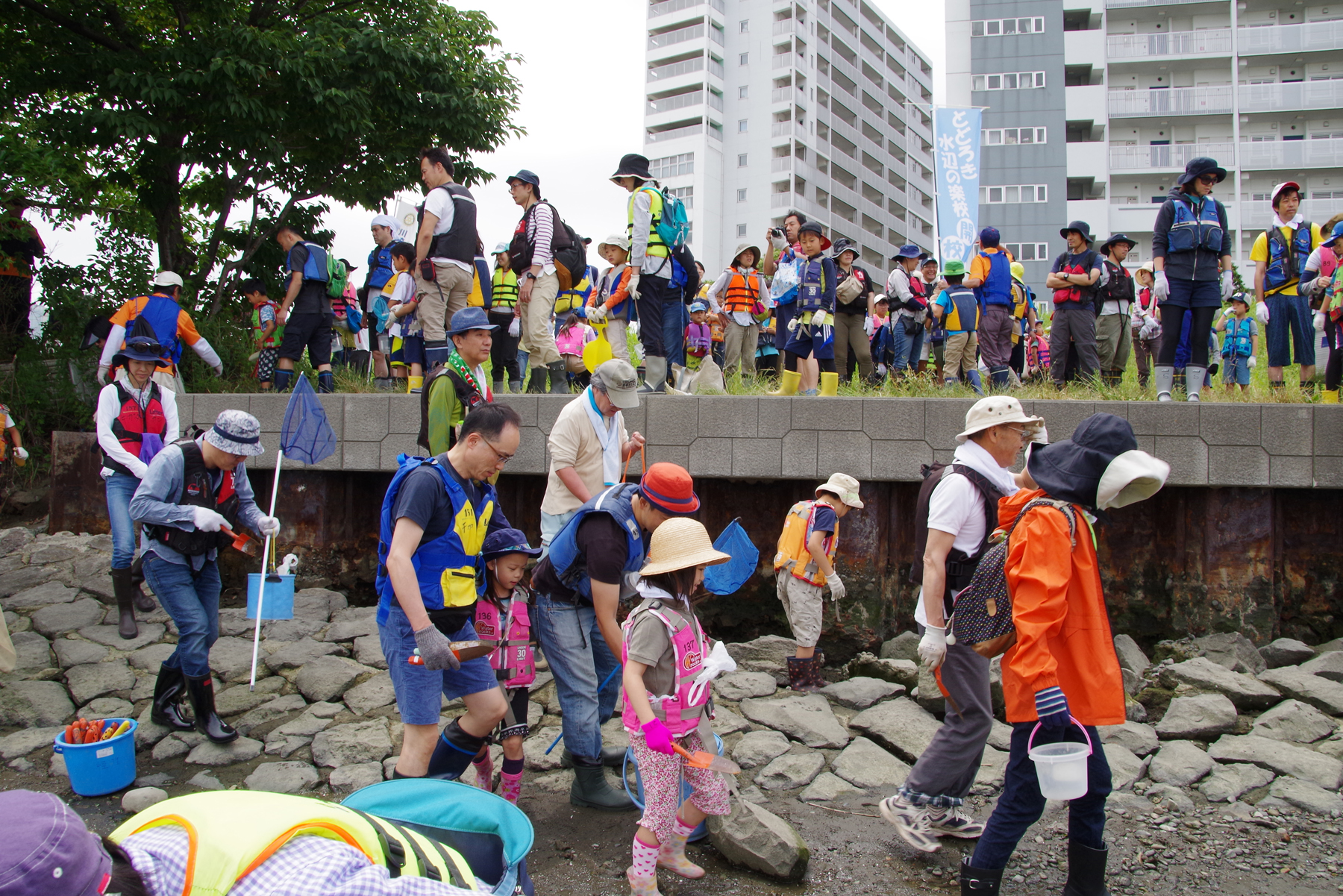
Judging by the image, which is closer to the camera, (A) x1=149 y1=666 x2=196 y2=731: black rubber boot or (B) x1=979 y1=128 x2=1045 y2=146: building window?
(A) x1=149 y1=666 x2=196 y2=731: black rubber boot

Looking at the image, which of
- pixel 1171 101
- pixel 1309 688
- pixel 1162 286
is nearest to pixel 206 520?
pixel 1309 688

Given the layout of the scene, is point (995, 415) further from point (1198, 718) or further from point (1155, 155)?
point (1155, 155)

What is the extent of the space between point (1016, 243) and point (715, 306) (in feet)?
95.1

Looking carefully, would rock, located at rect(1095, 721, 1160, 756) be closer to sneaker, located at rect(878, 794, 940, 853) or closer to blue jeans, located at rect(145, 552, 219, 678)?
→ sneaker, located at rect(878, 794, 940, 853)

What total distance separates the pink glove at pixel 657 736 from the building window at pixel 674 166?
51.4 m

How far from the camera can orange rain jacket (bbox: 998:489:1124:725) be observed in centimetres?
296

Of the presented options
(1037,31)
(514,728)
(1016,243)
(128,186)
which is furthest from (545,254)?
(1037,31)

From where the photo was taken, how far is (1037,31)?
36.2 meters

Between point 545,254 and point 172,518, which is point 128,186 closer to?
point 545,254

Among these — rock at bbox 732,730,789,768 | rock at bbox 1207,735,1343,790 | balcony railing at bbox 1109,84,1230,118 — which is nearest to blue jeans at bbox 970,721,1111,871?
rock at bbox 732,730,789,768

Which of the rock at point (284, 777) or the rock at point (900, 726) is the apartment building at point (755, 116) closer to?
the rock at point (900, 726)

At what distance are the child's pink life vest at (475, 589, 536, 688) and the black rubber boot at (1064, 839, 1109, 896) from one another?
232cm

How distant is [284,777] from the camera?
456 cm

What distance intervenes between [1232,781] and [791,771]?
90.2 inches
